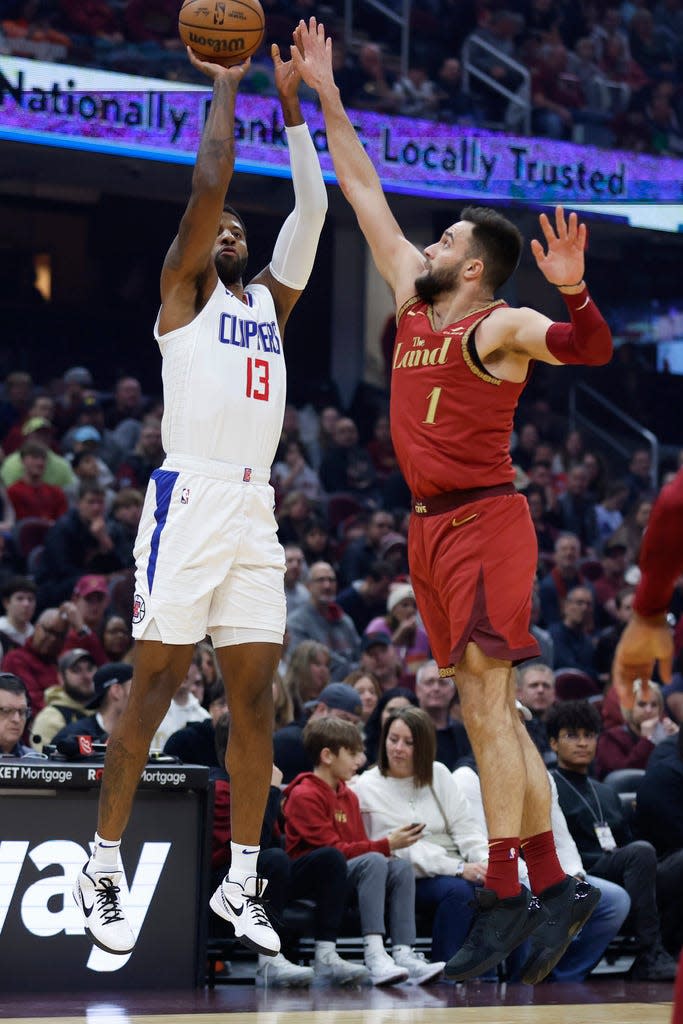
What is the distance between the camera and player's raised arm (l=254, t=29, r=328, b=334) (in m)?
6.31

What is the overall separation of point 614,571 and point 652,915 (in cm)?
702

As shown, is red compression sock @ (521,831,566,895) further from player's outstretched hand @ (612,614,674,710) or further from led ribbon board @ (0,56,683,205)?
led ribbon board @ (0,56,683,205)

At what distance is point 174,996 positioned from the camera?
7.11 metres

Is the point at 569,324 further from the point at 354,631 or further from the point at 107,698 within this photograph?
the point at 354,631

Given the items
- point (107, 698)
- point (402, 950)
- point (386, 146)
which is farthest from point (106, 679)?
point (386, 146)

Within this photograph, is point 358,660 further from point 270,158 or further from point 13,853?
point 270,158

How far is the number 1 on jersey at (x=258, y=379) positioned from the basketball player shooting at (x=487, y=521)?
474 millimetres

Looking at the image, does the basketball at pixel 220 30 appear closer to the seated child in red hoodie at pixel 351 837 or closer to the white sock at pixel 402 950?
the seated child in red hoodie at pixel 351 837

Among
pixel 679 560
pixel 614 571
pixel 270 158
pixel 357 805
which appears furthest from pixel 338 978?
pixel 270 158

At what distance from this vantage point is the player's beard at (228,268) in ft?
20.2

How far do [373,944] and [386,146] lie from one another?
11.7m

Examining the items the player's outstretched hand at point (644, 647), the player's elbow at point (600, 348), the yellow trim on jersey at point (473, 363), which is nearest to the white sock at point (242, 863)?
the yellow trim on jersey at point (473, 363)

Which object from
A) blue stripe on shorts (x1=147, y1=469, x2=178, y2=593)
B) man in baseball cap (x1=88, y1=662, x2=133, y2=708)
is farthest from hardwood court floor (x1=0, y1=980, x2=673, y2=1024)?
Result: man in baseball cap (x1=88, y1=662, x2=133, y2=708)

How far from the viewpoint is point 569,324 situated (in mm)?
5305
